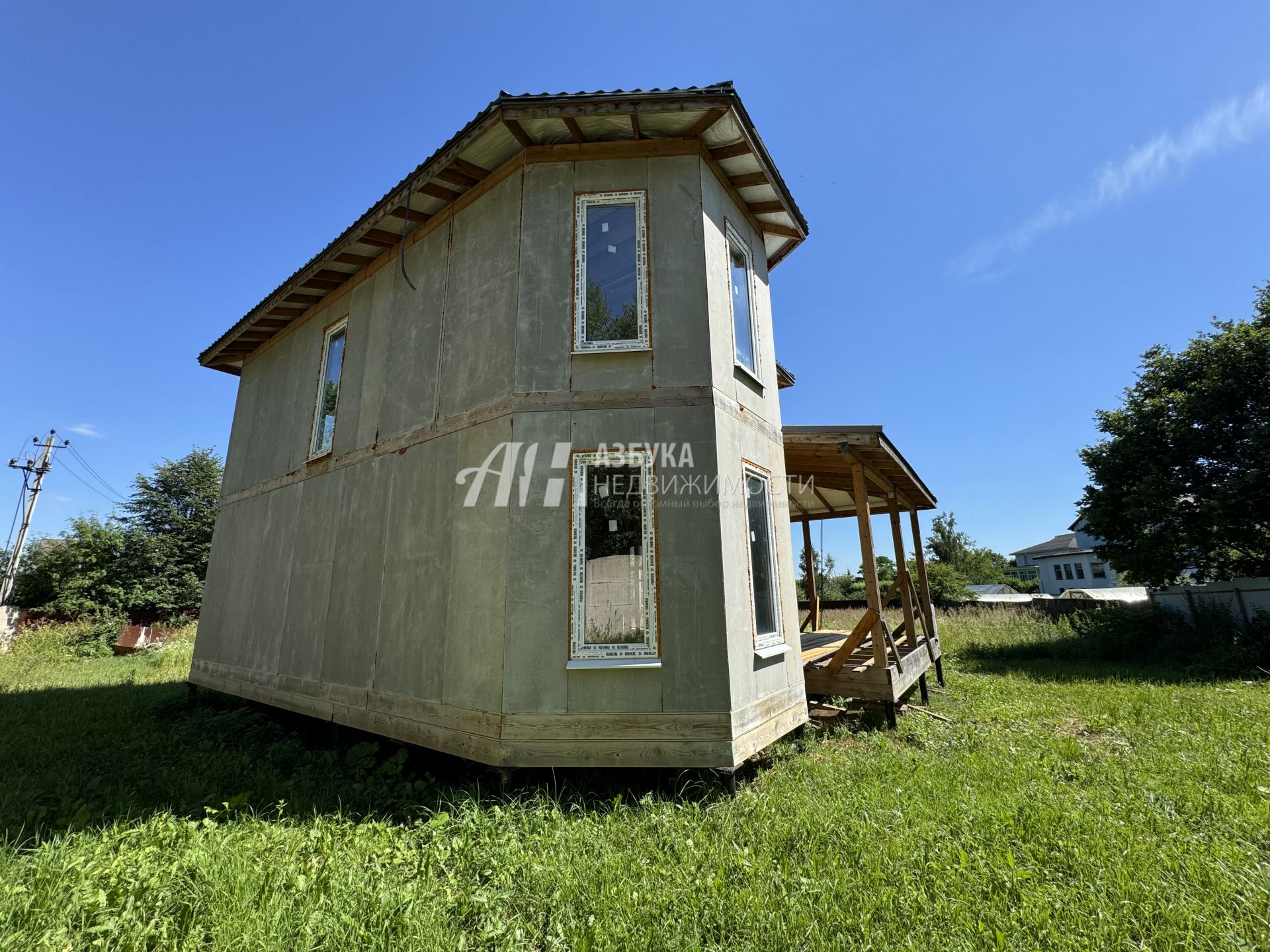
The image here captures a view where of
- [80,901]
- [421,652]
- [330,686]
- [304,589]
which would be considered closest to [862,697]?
[421,652]

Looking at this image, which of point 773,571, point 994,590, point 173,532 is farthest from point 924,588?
point 994,590

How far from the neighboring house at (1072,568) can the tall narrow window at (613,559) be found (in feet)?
144

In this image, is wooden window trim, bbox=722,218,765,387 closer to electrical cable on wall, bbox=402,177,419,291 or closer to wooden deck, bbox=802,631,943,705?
wooden deck, bbox=802,631,943,705

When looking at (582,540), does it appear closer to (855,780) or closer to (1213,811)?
(855,780)

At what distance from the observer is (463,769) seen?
19.9 feet

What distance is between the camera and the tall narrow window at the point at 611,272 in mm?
6266

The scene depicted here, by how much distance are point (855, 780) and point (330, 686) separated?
21.4ft

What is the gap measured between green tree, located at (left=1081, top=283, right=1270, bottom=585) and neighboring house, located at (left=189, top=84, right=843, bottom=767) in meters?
11.0

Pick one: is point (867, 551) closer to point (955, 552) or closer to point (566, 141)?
point (566, 141)

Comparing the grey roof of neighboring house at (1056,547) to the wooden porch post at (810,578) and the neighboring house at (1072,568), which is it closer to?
the neighboring house at (1072,568)

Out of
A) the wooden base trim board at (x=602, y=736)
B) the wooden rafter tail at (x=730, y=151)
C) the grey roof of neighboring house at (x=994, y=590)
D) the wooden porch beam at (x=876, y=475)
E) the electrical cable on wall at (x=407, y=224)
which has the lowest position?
the wooden base trim board at (x=602, y=736)

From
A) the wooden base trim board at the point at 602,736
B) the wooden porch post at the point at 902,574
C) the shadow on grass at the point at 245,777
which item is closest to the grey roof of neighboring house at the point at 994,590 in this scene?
the wooden porch post at the point at 902,574

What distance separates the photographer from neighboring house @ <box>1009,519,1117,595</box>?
131ft

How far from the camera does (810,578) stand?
40.8ft
